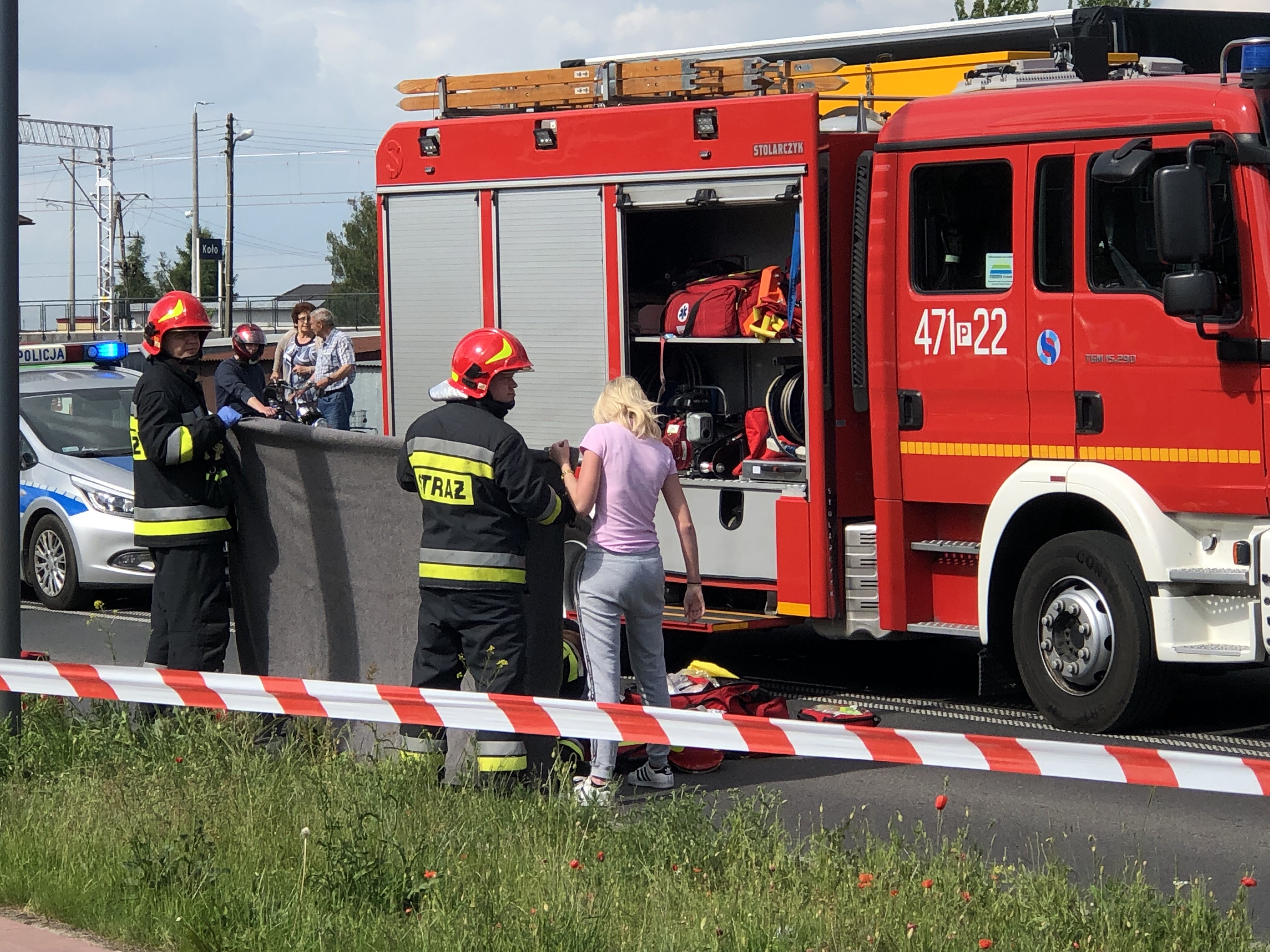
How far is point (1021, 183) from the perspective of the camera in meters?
8.30

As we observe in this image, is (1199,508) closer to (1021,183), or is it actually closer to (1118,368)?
(1118,368)

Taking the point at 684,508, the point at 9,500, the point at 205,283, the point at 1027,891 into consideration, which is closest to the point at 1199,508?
the point at 684,508

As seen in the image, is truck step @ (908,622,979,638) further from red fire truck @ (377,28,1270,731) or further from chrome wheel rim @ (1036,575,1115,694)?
chrome wheel rim @ (1036,575,1115,694)

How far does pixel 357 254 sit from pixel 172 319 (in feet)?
338

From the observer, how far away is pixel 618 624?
23.7 feet

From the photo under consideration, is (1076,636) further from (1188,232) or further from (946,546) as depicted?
(1188,232)

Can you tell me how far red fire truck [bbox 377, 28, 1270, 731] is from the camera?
762 centimetres

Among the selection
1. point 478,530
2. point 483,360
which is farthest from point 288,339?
point 478,530

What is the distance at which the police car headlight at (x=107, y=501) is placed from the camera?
12.9m

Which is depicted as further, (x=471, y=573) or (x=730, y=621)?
(x=730, y=621)

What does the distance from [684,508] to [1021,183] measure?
2446mm

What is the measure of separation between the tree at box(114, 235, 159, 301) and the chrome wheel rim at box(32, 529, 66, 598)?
76.3m

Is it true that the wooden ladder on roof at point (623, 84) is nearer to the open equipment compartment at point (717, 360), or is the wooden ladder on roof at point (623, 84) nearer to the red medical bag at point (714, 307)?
the open equipment compartment at point (717, 360)

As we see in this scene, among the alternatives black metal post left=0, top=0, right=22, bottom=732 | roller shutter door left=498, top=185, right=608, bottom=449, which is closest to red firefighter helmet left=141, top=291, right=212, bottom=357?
black metal post left=0, top=0, right=22, bottom=732
